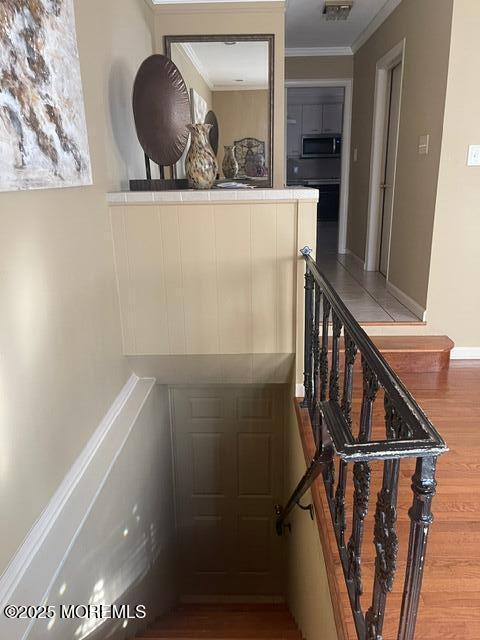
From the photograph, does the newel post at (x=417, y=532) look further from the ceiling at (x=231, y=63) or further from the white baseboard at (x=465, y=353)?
the ceiling at (x=231, y=63)

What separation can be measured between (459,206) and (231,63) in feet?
6.37

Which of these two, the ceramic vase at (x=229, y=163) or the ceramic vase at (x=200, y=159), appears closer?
the ceramic vase at (x=200, y=159)

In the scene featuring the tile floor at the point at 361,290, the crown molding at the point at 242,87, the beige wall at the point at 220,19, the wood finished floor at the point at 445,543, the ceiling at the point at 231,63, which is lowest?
the wood finished floor at the point at 445,543

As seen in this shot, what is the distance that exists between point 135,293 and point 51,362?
2.88 ft

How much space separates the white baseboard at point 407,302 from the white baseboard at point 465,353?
0.32m

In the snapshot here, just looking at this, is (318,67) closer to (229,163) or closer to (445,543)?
(229,163)

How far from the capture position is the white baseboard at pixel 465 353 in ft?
10.5

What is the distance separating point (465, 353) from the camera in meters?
3.21

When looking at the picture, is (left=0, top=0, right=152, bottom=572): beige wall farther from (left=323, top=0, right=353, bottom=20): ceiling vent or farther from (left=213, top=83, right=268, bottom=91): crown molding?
(left=323, top=0, right=353, bottom=20): ceiling vent

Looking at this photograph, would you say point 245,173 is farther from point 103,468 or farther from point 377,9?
point 103,468

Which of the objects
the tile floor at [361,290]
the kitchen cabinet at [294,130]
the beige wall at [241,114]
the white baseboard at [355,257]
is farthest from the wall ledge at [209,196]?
the kitchen cabinet at [294,130]

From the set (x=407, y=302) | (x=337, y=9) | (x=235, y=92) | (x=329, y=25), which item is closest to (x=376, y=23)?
(x=329, y=25)

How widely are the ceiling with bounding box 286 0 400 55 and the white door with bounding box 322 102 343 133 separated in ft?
8.98

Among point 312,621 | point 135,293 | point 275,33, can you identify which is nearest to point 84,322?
point 135,293
